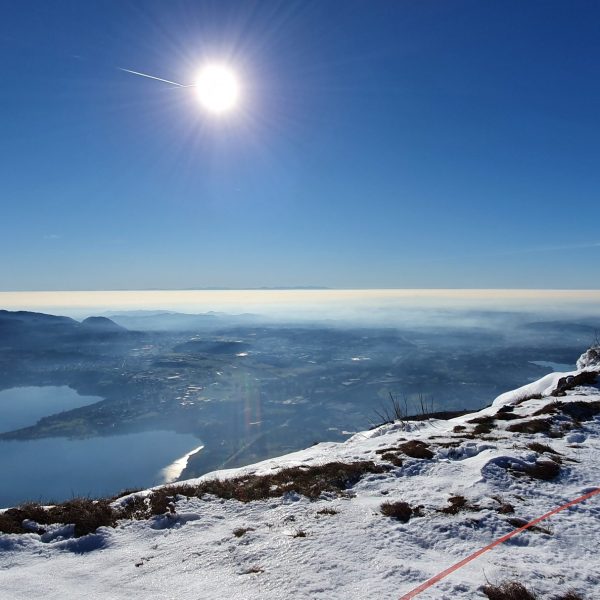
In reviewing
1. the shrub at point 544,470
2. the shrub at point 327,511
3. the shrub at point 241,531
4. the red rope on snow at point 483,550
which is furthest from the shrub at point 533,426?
the shrub at point 241,531

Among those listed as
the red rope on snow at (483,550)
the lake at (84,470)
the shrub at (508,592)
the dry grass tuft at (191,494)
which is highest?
the shrub at (508,592)

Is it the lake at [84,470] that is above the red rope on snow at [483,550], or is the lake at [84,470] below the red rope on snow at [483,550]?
below

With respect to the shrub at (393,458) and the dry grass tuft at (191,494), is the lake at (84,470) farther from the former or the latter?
the shrub at (393,458)

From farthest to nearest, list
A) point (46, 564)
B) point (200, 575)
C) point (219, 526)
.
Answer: point (219, 526) → point (46, 564) → point (200, 575)

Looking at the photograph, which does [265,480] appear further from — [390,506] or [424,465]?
[424,465]

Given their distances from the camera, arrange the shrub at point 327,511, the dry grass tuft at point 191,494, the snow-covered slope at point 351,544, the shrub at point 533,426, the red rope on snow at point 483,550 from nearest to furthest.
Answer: the red rope on snow at point 483,550, the snow-covered slope at point 351,544, the dry grass tuft at point 191,494, the shrub at point 327,511, the shrub at point 533,426

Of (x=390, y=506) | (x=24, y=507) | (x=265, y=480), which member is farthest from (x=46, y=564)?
(x=390, y=506)

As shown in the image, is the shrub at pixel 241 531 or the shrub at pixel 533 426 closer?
the shrub at pixel 241 531

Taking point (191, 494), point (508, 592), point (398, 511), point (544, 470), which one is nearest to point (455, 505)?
point (398, 511)

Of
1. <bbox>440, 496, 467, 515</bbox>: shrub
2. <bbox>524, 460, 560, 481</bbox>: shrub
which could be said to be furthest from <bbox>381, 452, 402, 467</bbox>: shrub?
<bbox>524, 460, 560, 481</bbox>: shrub
